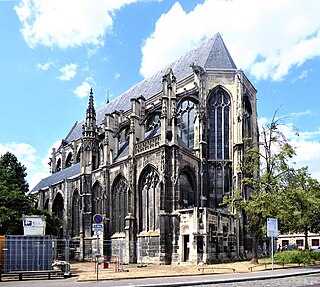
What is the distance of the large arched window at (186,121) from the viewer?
126ft

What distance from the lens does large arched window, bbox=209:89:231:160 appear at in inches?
1467

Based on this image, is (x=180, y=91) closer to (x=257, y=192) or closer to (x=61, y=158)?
(x=257, y=192)

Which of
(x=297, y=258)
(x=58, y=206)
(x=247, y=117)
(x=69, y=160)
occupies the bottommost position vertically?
(x=297, y=258)

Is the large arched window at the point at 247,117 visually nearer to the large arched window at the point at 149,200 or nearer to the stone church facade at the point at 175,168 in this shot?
the stone church facade at the point at 175,168

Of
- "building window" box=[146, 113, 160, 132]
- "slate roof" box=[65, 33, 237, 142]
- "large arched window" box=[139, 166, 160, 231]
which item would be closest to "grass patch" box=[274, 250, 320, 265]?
"large arched window" box=[139, 166, 160, 231]

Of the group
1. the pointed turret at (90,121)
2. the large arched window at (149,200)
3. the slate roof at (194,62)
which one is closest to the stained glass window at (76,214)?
the pointed turret at (90,121)

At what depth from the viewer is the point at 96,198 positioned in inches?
1641

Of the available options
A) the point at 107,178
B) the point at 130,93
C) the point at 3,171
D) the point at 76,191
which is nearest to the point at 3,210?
the point at 3,171

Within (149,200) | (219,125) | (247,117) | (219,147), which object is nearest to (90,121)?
(219,125)

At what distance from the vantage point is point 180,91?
132ft

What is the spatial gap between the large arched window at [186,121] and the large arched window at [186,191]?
14.9 ft

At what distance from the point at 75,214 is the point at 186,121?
1712 cm

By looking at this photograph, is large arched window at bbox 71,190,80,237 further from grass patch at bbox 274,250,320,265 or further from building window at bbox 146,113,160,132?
grass patch at bbox 274,250,320,265

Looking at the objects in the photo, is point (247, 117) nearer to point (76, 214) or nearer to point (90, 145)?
point (90, 145)
